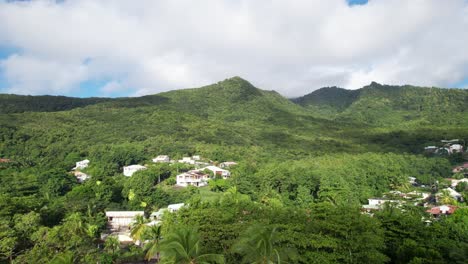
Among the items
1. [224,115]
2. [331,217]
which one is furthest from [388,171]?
[224,115]

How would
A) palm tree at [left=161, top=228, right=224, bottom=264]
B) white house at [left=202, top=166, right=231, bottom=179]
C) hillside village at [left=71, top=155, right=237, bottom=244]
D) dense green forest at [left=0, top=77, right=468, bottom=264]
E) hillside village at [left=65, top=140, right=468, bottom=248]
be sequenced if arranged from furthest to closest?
white house at [left=202, top=166, right=231, bottom=179]
hillside village at [left=71, top=155, right=237, bottom=244]
hillside village at [left=65, top=140, right=468, bottom=248]
dense green forest at [left=0, top=77, right=468, bottom=264]
palm tree at [left=161, top=228, right=224, bottom=264]

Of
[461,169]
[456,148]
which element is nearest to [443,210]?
[461,169]

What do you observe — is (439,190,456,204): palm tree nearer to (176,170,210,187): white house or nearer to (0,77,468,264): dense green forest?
(0,77,468,264): dense green forest

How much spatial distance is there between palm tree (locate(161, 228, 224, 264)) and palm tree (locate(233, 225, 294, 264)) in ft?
3.70

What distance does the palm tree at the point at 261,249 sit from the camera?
45.9 ft

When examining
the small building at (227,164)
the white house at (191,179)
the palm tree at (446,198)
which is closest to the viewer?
the palm tree at (446,198)

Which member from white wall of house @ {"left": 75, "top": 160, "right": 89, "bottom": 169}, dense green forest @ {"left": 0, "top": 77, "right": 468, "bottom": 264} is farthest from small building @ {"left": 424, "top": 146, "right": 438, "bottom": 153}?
white wall of house @ {"left": 75, "top": 160, "right": 89, "bottom": 169}

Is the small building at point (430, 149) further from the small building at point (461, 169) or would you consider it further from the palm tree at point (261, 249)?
the palm tree at point (261, 249)

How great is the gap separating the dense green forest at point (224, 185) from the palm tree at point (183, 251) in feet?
0.19

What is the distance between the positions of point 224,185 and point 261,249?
38.7 meters

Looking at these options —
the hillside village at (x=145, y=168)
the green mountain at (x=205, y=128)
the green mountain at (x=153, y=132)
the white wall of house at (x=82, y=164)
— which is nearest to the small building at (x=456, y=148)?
the green mountain at (x=205, y=128)

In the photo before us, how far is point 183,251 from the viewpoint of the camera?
1412cm

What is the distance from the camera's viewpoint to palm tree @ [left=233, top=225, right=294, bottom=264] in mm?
13984

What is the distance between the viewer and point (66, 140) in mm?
83500
